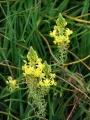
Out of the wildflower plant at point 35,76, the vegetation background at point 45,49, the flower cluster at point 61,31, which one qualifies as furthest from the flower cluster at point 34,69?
the vegetation background at point 45,49

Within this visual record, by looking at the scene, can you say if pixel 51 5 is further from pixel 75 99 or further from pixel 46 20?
pixel 75 99


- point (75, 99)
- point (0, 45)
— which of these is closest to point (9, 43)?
point (0, 45)

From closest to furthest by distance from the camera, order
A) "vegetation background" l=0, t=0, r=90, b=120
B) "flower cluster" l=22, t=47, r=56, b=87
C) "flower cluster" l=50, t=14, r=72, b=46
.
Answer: "flower cluster" l=22, t=47, r=56, b=87
"flower cluster" l=50, t=14, r=72, b=46
"vegetation background" l=0, t=0, r=90, b=120

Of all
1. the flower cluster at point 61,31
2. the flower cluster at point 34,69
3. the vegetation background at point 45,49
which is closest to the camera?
the flower cluster at point 34,69

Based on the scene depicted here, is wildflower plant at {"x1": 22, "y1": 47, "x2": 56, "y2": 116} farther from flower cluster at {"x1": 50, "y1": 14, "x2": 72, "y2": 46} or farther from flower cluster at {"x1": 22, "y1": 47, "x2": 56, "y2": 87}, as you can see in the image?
flower cluster at {"x1": 50, "y1": 14, "x2": 72, "y2": 46}

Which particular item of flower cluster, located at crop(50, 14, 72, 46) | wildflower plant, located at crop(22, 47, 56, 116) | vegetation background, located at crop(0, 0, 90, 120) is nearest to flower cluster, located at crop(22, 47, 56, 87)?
wildflower plant, located at crop(22, 47, 56, 116)

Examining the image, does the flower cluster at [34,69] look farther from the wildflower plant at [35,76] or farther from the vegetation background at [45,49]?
the vegetation background at [45,49]

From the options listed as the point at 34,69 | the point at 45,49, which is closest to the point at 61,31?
the point at 34,69

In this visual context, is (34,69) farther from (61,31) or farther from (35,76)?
(61,31)
